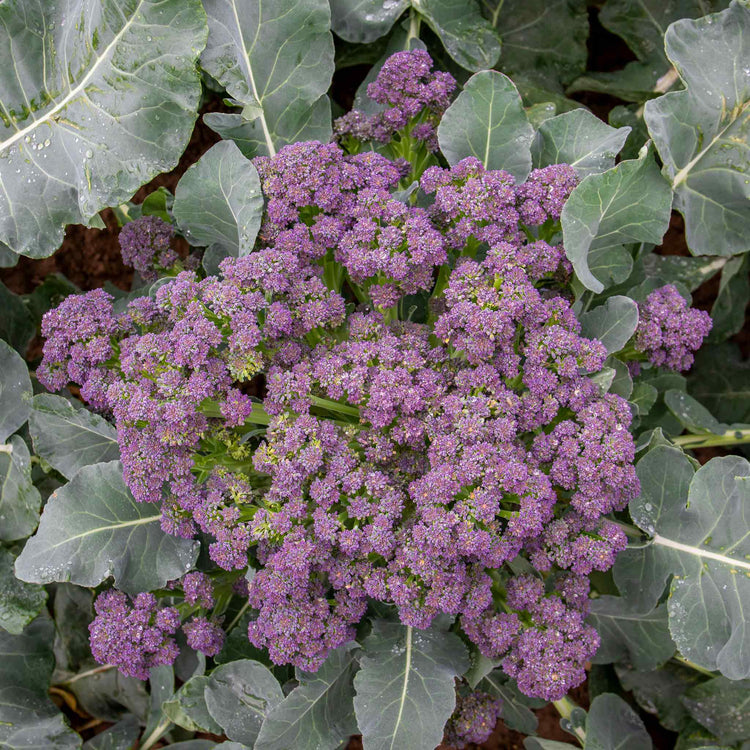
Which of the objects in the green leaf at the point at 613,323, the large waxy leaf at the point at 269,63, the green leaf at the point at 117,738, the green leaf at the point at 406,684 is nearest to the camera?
the green leaf at the point at 406,684

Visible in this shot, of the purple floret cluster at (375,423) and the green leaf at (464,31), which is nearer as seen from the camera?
the purple floret cluster at (375,423)

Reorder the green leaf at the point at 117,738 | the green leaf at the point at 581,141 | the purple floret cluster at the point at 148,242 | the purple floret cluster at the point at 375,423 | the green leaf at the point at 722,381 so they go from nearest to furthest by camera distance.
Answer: the purple floret cluster at the point at 375,423 < the green leaf at the point at 581,141 < the purple floret cluster at the point at 148,242 < the green leaf at the point at 117,738 < the green leaf at the point at 722,381

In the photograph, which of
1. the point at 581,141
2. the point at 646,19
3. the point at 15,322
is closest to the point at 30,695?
the point at 15,322

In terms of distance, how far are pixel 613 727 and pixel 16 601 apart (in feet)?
6.01

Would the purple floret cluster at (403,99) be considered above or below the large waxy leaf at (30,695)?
above

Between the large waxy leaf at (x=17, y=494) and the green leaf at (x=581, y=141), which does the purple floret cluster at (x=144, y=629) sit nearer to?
the large waxy leaf at (x=17, y=494)

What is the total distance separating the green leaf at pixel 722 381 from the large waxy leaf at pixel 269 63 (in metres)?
1.72

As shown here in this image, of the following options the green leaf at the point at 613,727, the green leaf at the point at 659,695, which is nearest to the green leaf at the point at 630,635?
the green leaf at the point at 659,695

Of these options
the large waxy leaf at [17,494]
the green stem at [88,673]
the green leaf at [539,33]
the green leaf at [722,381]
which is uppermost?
the green leaf at [539,33]

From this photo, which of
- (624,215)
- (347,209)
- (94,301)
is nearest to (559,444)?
(624,215)

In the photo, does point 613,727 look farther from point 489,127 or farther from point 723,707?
point 489,127

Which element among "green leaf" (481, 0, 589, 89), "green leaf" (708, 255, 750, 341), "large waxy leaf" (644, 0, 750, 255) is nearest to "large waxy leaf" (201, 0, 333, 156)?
"green leaf" (481, 0, 589, 89)

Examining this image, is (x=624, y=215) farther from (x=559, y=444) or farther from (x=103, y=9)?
(x=103, y=9)

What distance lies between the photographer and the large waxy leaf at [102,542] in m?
1.90
